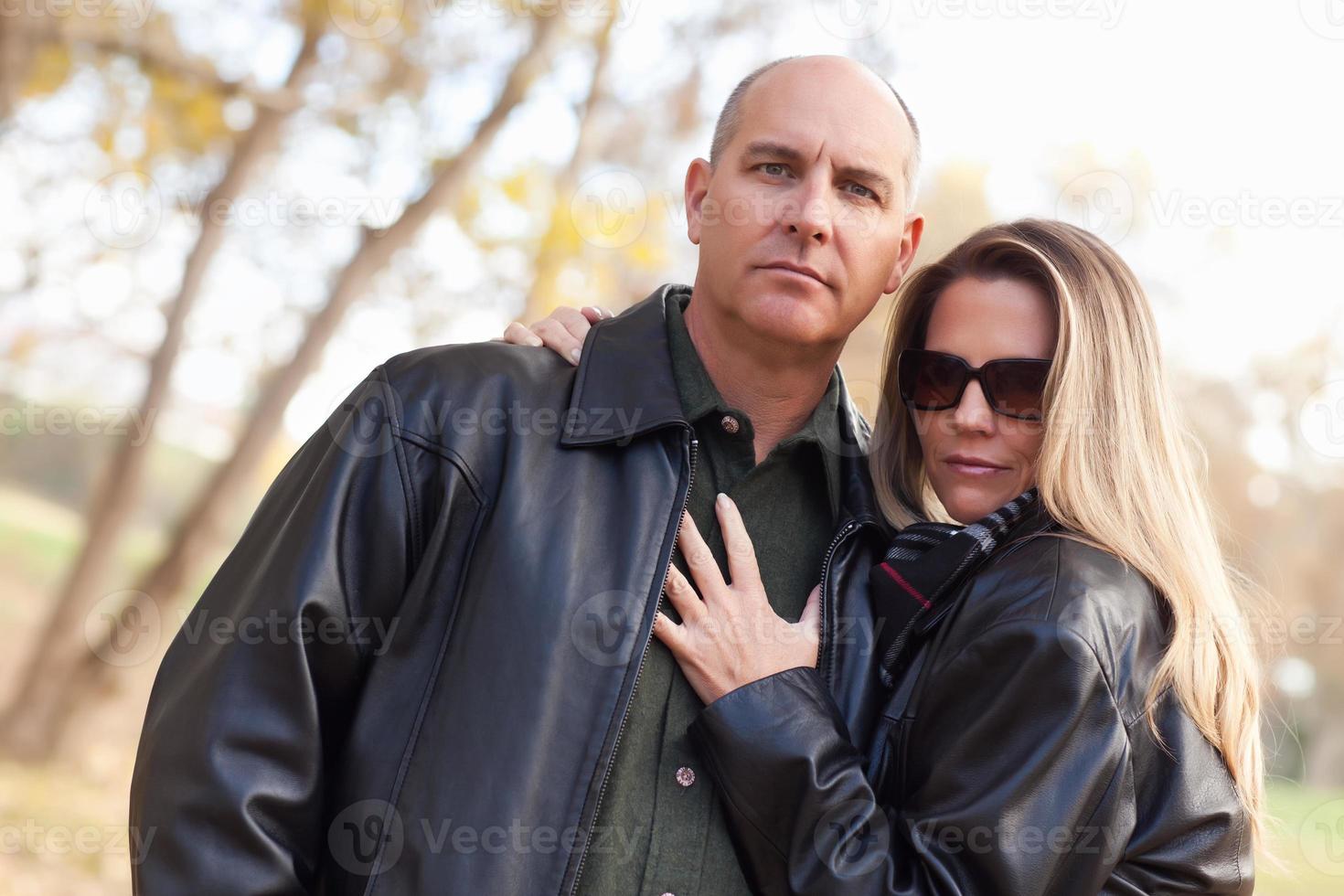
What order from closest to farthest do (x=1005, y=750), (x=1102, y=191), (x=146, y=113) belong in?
(x=1005, y=750) < (x=1102, y=191) < (x=146, y=113)

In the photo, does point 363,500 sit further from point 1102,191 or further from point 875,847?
point 1102,191

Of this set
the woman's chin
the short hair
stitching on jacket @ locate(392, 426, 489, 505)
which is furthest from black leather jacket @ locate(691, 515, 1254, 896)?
the short hair

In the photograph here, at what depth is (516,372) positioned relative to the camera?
7.80 feet

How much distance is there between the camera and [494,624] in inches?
82.6

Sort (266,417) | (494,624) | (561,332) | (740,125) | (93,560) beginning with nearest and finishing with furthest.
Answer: (494,624) < (561,332) < (740,125) < (266,417) < (93,560)

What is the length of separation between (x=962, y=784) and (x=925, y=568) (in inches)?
19.2

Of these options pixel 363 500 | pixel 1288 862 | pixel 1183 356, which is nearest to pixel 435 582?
pixel 363 500

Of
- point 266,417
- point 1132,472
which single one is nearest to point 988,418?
point 1132,472

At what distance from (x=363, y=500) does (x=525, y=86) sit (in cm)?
718

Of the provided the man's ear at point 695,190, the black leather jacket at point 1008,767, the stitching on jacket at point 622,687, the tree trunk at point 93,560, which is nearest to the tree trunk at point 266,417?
the tree trunk at point 93,560

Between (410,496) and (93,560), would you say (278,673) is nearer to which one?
(410,496)

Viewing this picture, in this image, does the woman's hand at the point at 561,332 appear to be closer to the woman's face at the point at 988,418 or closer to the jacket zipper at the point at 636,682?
the jacket zipper at the point at 636,682

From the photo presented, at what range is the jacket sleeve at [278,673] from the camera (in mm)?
1949

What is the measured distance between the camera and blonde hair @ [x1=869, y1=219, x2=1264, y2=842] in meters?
2.20
